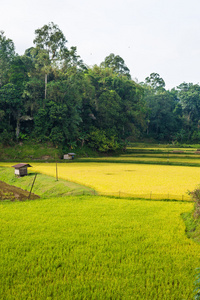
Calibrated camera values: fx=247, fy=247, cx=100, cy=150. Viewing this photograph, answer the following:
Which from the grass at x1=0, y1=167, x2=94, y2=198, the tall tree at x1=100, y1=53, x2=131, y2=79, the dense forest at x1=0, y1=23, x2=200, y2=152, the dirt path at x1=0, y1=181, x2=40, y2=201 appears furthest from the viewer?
the tall tree at x1=100, y1=53, x2=131, y2=79

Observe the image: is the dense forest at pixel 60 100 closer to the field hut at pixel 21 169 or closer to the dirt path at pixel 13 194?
the field hut at pixel 21 169

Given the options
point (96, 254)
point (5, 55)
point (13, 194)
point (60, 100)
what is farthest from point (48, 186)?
point (5, 55)

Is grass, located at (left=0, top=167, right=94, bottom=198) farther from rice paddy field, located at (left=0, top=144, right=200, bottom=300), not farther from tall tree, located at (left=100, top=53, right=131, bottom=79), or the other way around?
tall tree, located at (left=100, top=53, right=131, bottom=79)

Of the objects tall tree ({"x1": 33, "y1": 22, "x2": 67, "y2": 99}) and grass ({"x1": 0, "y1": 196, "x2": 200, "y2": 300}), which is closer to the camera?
grass ({"x1": 0, "y1": 196, "x2": 200, "y2": 300})

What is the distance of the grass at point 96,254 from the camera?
789 centimetres

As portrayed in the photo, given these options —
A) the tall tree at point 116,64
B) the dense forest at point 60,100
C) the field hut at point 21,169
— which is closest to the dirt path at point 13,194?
the field hut at point 21,169

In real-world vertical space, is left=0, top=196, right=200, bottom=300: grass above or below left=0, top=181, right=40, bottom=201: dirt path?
above

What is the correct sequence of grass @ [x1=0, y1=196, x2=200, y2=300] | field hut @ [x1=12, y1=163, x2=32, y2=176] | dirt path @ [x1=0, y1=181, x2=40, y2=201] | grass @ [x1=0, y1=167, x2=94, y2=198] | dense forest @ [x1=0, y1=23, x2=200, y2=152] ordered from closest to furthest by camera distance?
grass @ [x1=0, y1=196, x2=200, y2=300], dirt path @ [x1=0, y1=181, x2=40, y2=201], grass @ [x1=0, y1=167, x2=94, y2=198], field hut @ [x1=12, y1=163, x2=32, y2=176], dense forest @ [x1=0, y1=23, x2=200, y2=152]

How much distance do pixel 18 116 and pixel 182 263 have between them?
45998 mm

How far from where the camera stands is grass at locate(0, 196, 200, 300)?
7.89m

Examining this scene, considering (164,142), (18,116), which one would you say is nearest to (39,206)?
(18,116)

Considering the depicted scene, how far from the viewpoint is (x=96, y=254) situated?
33.3 feet

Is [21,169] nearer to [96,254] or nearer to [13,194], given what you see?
[13,194]

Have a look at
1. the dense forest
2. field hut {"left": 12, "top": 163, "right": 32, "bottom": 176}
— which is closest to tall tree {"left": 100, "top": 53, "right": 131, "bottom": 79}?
the dense forest
